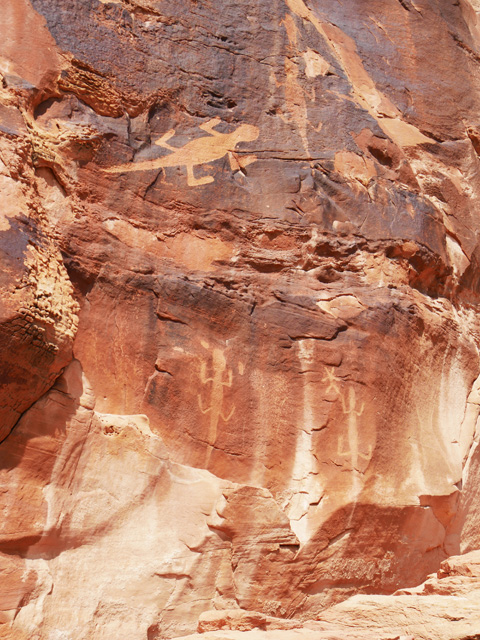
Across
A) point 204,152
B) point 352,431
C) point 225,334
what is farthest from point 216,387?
point 204,152

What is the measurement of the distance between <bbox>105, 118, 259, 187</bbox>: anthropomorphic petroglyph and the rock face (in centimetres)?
2

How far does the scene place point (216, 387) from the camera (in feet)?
14.8

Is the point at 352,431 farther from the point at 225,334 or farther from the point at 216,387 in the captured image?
the point at 225,334

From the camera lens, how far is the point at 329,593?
4387 millimetres

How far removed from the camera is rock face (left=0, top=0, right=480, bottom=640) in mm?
3697

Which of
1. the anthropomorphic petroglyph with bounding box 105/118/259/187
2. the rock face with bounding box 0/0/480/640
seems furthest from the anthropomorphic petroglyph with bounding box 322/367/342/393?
the anthropomorphic petroglyph with bounding box 105/118/259/187

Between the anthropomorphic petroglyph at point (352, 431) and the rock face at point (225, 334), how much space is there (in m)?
0.02

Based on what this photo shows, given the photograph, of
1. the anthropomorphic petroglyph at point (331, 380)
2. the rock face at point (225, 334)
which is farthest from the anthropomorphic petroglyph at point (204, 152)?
the anthropomorphic petroglyph at point (331, 380)

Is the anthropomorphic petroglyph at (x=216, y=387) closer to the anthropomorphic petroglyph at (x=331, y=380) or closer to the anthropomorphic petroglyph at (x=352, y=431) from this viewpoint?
the anthropomorphic petroglyph at (x=331, y=380)

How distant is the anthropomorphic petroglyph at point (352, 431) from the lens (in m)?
4.58

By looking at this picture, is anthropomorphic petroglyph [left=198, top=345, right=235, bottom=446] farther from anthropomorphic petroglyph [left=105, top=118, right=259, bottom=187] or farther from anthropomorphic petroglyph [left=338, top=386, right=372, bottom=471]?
anthropomorphic petroglyph [left=105, top=118, right=259, bottom=187]

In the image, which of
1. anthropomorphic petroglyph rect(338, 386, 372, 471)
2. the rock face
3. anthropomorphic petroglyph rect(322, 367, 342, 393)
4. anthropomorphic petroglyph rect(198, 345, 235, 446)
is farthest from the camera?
anthropomorphic petroglyph rect(322, 367, 342, 393)

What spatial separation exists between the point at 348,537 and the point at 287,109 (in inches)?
140

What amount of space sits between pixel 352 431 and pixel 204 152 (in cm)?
248
